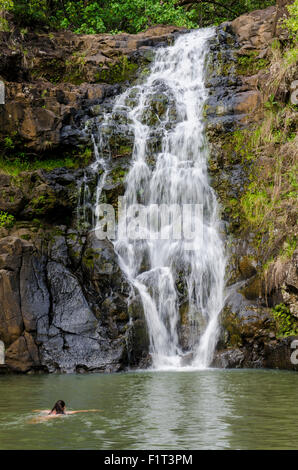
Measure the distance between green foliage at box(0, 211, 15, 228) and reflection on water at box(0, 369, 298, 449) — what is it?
4.90 metres

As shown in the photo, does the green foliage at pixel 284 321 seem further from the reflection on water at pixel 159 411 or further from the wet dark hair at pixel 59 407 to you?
the wet dark hair at pixel 59 407

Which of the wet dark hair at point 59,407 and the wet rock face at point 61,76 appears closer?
the wet dark hair at point 59,407

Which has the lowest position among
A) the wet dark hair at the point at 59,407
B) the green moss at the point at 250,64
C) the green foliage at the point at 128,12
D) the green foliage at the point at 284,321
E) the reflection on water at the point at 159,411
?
the reflection on water at the point at 159,411

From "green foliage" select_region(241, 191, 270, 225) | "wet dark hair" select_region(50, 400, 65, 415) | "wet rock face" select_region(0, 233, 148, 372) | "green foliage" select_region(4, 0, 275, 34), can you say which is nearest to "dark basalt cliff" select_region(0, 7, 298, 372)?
"wet rock face" select_region(0, 233, 148, 372)

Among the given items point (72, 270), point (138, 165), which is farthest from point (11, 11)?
point (72, 270)

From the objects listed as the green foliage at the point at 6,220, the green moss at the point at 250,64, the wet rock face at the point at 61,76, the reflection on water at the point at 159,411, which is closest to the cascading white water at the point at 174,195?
the wet rock face at the point at 61,76

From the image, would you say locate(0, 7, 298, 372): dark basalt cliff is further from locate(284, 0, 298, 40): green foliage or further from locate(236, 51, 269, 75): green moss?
locate(284, 0, 298, 40): green foliage

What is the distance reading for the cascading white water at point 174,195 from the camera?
14406 millimetres

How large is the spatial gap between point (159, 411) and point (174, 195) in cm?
931

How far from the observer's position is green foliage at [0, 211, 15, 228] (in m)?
15.9

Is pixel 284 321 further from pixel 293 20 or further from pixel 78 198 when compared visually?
pixel 293 20

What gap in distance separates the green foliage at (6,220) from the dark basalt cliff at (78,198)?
13cm

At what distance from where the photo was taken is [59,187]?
1678 centimetres

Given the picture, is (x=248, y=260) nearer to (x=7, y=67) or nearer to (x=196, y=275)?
(x=196, y=275)
